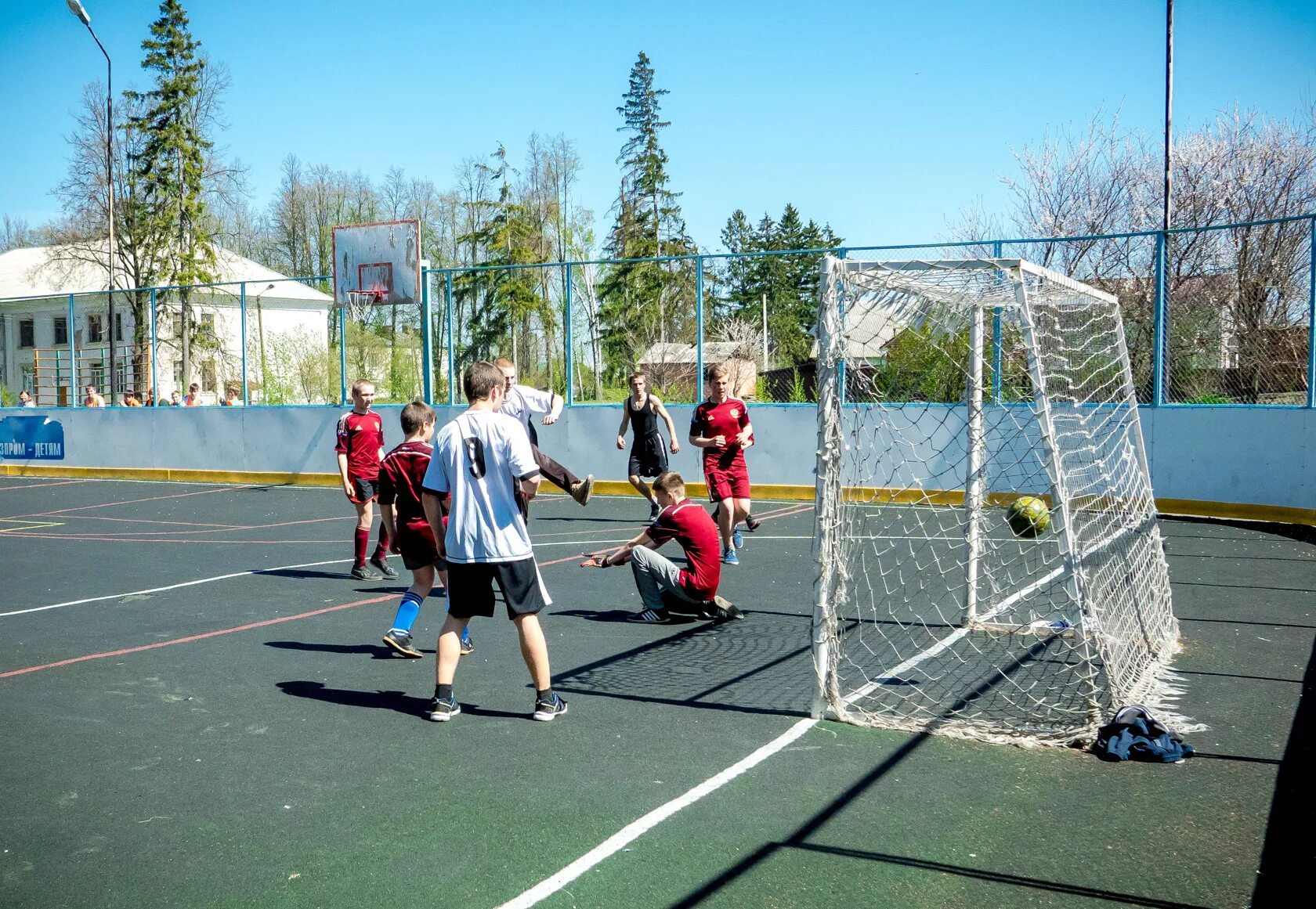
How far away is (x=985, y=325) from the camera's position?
812cm

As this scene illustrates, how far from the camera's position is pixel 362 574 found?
34.1 feet

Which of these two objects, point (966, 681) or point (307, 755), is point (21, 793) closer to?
point (307, 755)

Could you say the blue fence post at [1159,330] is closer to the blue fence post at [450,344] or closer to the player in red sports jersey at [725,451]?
the player in red sports jersey at [725,451]

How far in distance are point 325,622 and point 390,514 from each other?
1.67 metres

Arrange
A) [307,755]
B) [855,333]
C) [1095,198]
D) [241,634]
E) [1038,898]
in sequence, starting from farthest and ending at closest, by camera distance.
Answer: [1095,198]
[241,634]
[855,333]
[307,755]
[1038,898]

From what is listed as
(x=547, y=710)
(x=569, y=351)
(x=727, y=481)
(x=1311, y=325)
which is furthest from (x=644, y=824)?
(x=569, y=351)

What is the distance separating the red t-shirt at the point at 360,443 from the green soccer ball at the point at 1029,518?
5923 millimetres

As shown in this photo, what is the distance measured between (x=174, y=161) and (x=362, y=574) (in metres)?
34.9

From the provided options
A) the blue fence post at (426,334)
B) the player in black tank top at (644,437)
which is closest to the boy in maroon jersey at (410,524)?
the player in black tank top at (644,437)

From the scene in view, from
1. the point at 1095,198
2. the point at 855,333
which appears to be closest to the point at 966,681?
the point at 855,333

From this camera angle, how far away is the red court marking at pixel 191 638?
7.10m

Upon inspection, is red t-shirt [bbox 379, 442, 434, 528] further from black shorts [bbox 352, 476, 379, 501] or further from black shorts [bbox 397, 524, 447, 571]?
black shorts [bbox 352, 476, 379, 501]

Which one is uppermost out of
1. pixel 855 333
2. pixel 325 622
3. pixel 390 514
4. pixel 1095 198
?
pixel 1095 198

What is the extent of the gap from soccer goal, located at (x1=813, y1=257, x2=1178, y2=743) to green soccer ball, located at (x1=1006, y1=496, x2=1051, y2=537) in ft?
0.07
